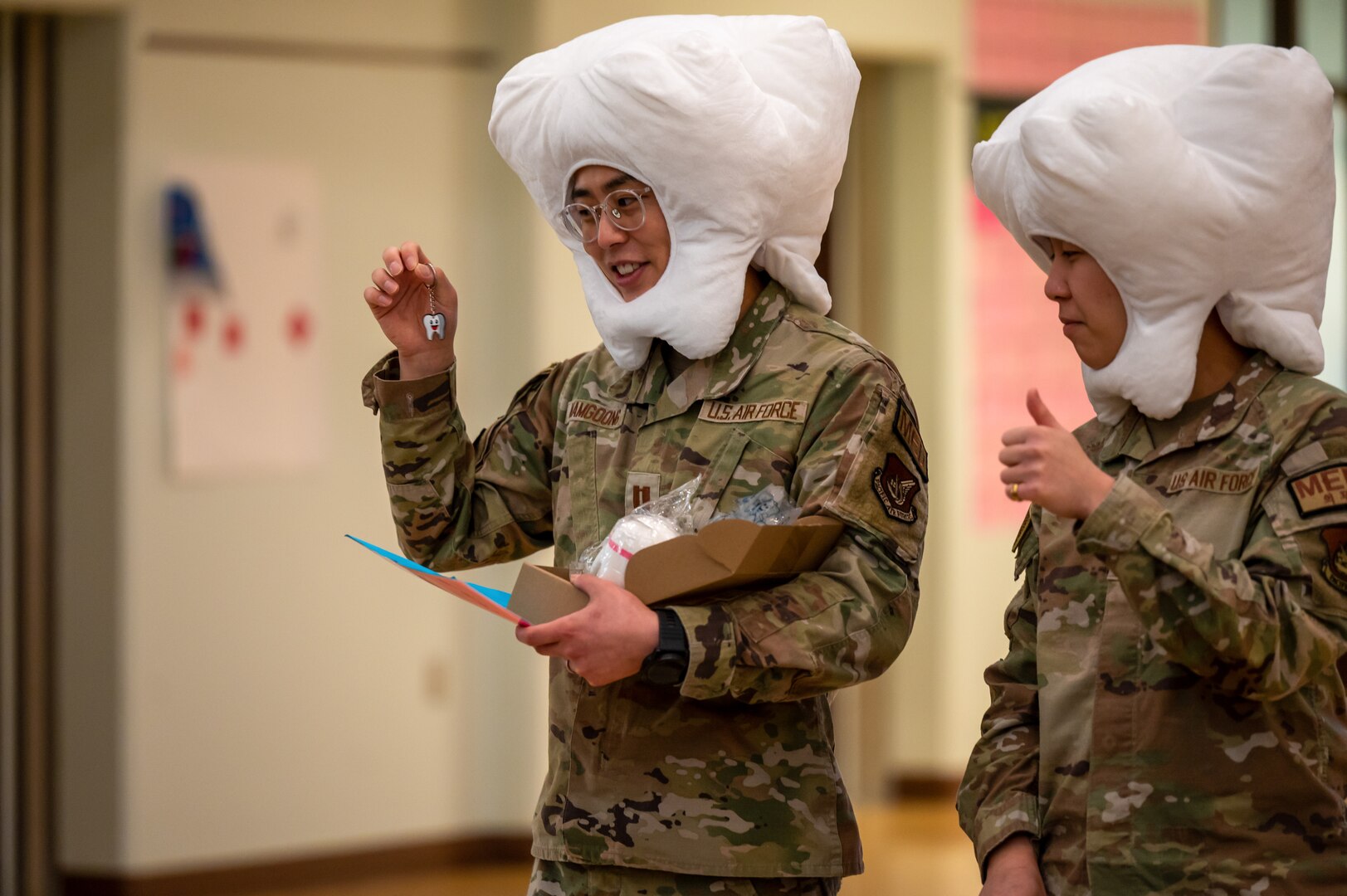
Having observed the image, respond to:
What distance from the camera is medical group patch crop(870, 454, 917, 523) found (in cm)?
204

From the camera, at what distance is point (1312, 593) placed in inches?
68.1

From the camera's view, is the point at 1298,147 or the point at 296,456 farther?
the point at 296,456

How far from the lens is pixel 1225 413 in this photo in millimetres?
1858

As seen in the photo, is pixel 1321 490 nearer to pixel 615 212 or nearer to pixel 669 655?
pixel 669 655

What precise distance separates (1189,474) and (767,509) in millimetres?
499

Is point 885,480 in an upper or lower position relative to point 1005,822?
upper

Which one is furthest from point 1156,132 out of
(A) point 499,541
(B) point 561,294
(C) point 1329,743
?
(B) point 561,294

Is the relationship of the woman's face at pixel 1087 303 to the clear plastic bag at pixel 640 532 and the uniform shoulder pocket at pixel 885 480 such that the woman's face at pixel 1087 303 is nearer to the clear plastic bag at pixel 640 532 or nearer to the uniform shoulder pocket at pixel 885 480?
the uniform shoulder pocket at pixel 885 480

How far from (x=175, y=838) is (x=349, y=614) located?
0.84 metres

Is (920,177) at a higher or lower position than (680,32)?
higher

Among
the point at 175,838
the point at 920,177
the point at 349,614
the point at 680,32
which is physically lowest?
the point at 175,838

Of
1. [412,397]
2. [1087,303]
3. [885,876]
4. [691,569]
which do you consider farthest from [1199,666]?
[885,876]

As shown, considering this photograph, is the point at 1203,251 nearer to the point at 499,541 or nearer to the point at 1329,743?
the point at 1329,743

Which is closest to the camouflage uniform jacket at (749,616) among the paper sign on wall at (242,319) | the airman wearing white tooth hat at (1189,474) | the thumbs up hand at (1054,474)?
the airman wearing white tooth hat at (1189,474)
